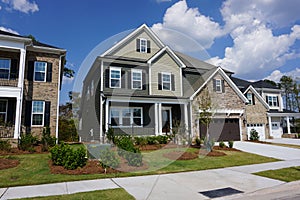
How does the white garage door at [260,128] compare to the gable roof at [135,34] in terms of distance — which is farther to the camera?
the white garage door at [260,128]

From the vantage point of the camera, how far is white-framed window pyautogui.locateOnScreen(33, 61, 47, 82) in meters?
15.2

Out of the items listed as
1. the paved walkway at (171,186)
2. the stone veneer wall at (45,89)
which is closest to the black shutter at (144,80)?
the stone veneer wall at (45,89)

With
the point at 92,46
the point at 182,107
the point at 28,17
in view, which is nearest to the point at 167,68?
the point at 182,107

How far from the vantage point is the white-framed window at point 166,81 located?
60.0ft

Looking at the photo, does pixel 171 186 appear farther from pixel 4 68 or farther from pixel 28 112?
pixel 4 68

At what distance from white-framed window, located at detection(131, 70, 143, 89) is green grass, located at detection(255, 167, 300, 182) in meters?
11.2

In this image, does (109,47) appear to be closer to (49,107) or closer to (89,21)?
(89,21)

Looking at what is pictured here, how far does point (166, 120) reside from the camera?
1831cm

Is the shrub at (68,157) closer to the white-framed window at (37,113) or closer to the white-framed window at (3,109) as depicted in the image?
the white-framed window at (37,113)

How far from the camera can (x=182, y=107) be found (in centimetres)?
1811

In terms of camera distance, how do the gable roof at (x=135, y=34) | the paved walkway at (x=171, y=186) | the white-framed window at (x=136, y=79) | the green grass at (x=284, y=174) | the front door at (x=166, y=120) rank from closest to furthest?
1. the paved walkway at (x=171, y=186)
2. the green grass at (x=284, y=174)
3. the white-framed window at (x=136, y=79)
4. the gable roof at (x=135, y=34)
5. the front door at (x=166, y=120)

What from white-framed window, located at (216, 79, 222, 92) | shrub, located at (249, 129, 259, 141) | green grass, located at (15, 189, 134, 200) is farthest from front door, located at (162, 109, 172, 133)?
green grass, located at (15, 189, 134, 200)

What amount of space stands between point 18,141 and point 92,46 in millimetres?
7930

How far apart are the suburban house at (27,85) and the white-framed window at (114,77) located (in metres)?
3.85
